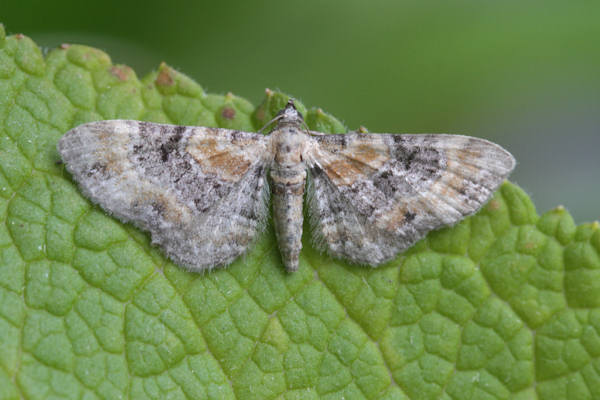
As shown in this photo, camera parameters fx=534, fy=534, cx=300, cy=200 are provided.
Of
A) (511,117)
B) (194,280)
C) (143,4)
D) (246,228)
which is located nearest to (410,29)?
(511,117)

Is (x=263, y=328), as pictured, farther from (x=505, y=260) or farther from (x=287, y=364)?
(x=505, y=260)

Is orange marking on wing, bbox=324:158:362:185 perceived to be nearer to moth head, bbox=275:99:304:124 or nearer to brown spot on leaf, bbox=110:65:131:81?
moth head, bbox=275:99:304:124

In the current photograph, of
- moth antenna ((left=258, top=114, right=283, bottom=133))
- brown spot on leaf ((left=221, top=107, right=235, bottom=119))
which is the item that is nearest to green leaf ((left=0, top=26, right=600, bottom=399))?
brown spot on leaf ((left=221, top=107, right=235, bottom=119))

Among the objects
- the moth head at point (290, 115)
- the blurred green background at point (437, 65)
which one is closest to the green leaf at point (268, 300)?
the moth head at point (290, 115)

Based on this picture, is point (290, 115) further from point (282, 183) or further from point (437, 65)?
point (437, 65)

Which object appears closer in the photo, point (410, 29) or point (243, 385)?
point (243, 385)

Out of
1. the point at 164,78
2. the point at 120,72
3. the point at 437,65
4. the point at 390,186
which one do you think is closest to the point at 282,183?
the point at 390,186

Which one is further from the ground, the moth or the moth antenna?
the moth antenna
